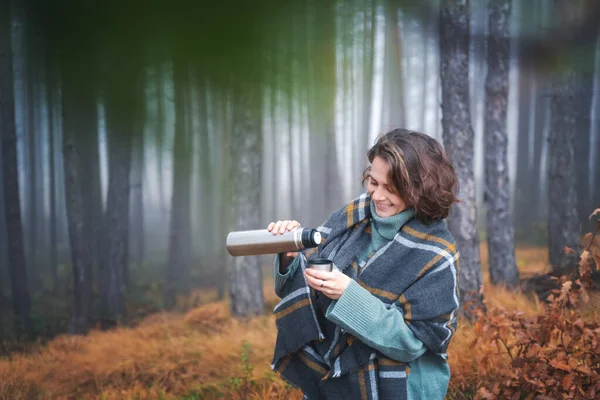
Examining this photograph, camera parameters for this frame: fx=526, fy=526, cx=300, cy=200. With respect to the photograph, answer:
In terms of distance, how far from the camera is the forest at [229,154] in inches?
136

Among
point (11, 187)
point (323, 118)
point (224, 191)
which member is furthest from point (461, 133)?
point (11, 187)

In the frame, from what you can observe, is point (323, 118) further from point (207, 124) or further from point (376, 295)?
point (376, 295)

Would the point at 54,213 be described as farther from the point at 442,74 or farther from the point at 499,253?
the point at 499,253

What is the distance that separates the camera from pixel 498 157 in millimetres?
3850

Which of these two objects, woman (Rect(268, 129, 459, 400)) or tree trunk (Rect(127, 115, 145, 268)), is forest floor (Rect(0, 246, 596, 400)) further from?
woman (Rect(268, 129, 459, 400))

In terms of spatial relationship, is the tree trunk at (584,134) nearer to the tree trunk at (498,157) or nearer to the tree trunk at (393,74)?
the tree trunk at (498,157)

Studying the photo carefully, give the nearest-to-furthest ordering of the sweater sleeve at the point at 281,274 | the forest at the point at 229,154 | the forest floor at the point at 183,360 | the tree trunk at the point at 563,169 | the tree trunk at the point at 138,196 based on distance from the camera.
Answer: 1. the sweater sleeve at the point at 281,274
2. the forest floor at the point at 183,360
3. the forest at the point at 229,154
4. the tree trunk at the point at 563,169
5. the tree trunk at the point at 138,196

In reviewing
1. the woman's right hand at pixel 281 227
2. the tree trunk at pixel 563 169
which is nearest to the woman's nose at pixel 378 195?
the woman's right hand at pixel 281 227

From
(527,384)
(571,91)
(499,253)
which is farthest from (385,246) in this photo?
(571,91)

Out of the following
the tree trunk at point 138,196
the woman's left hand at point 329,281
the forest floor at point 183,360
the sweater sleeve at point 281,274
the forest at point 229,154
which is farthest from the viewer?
the tree trunk at point 138,196

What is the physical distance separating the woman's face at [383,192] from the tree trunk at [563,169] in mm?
2305

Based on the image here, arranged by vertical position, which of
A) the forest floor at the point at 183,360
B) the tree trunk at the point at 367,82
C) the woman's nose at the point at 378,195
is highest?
the tree trunk at the point at 367,82

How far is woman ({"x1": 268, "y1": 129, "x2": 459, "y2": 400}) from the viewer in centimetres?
169

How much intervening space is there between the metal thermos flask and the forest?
1706mm
